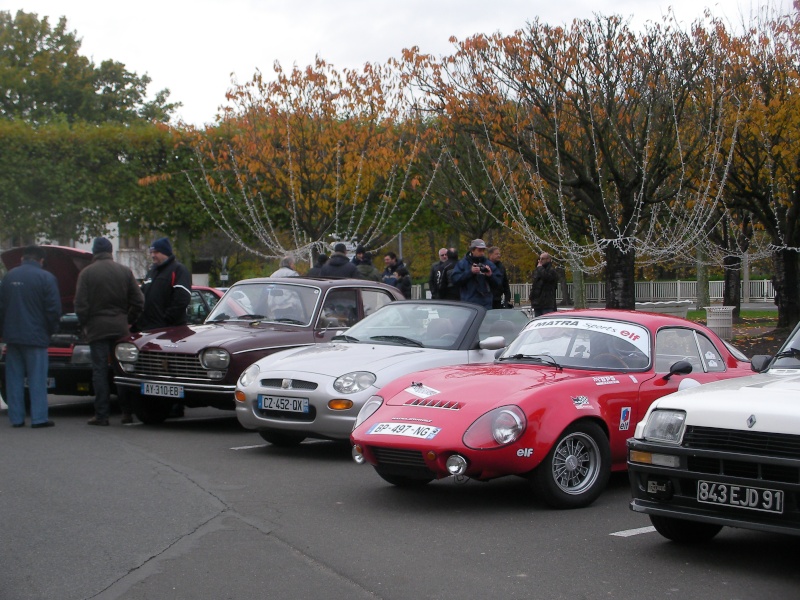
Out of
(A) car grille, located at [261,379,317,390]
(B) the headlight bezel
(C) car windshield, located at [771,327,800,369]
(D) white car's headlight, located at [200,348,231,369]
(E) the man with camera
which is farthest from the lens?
(E) the man with camera

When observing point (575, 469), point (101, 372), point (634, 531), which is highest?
point (101, 372)

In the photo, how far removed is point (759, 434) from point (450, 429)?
2.20 metres

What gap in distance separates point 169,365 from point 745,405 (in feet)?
23.1

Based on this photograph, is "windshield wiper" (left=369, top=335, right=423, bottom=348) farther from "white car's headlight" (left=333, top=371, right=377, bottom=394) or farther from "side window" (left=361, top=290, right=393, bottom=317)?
"side window" (left=361, top=290, right=393, bottom=317)

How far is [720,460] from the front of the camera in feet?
18.1

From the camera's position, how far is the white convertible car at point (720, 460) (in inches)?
208

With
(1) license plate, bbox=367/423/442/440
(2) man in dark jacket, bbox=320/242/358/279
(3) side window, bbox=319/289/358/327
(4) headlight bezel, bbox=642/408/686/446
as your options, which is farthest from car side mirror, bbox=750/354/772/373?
(2) man in dark jacket, bbox=320/242/358/279

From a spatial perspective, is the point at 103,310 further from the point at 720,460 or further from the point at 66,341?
the point at 720,460

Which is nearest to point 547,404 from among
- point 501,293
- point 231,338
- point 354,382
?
point 354,382

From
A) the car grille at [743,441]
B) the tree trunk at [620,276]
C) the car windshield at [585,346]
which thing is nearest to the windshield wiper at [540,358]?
the car windshield at [585,346]

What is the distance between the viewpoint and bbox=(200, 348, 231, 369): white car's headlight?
35.6 feet

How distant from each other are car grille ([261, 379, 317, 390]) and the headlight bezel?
3.93 meters

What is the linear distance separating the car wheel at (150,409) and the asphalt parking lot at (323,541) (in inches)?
101

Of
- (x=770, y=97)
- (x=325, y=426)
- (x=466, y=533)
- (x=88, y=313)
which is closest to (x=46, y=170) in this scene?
(x=770, y=97)
